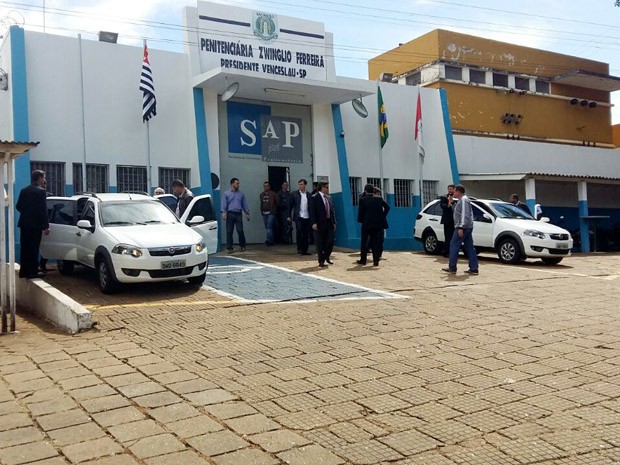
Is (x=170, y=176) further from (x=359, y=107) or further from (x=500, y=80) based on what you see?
(x=500, y=80)

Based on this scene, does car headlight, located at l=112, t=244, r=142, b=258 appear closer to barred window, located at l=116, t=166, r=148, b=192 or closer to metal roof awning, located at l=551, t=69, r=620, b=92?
barred window, located at l=116, t=166, r=148, b=192

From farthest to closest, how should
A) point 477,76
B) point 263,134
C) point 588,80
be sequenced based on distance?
point 588,80, point 477,76, point 263,134

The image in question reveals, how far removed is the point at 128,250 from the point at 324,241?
4.77 m

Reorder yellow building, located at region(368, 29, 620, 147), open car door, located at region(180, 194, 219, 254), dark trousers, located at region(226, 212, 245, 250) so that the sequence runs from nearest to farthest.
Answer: open car door, located at region(180, 194, 219, 254) → dark trousers, located at region(226, 212, 245, 250) → yellow building, located at region(368, 29, 620, 147)

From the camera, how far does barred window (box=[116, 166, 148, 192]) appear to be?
15773mm

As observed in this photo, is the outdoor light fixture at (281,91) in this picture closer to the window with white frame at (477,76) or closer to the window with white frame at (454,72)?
the window with white frame at (454,72)

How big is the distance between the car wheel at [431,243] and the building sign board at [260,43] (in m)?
5.49

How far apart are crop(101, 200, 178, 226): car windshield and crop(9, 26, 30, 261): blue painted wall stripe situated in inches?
186

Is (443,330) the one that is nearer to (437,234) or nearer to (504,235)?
(504,235)

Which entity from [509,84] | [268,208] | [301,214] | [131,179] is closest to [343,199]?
[268,208]

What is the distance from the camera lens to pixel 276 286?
1034cm

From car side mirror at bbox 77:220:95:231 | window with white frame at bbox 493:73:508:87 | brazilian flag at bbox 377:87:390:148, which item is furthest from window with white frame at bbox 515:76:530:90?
car side mirror at bbox 77:220:95:231

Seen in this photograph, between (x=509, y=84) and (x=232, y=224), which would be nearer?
(x=232, y=224)

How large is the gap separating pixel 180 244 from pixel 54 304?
2.26m
